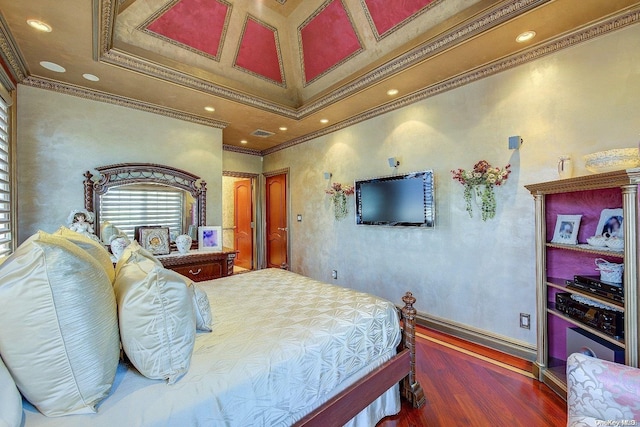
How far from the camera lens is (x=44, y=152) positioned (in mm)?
2812

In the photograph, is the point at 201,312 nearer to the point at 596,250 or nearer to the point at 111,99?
the point at 596,250

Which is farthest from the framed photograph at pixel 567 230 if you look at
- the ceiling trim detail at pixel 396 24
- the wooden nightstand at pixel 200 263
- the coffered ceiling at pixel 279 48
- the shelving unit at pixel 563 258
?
the wooden nightstand at pixel 200 263

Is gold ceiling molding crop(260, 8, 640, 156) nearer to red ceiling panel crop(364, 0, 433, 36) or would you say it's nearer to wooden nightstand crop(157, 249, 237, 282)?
red ceiling panel crop(364, 0, 433, 36)

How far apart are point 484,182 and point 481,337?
1.57 metres

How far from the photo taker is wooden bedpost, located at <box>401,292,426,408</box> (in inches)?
74.3

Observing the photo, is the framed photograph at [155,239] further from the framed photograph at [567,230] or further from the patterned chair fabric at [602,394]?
the framed photograph at [567,230]

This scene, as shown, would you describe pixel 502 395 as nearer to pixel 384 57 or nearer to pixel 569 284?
pixel 569 284

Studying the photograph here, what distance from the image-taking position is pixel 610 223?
1959 millimetres

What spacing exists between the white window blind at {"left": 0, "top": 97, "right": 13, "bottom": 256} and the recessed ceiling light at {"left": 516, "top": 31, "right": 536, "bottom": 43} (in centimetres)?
433

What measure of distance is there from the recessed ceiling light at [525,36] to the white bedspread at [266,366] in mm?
2428

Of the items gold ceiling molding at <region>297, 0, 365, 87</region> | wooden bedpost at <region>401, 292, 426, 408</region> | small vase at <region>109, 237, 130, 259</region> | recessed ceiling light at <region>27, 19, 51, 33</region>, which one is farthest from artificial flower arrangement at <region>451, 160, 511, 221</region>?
recessed ceiling light at <region>27, 19, 51, 33</region>

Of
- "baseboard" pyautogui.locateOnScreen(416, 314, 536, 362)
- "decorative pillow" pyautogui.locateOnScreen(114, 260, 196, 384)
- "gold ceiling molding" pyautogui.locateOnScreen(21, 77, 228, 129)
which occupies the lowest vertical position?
"baseboard" pyautogui.locateOnScreen(416, 314, 536, 362)

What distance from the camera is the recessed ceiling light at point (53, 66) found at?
2524mm

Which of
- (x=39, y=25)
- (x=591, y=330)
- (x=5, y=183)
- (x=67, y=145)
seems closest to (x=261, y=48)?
(x=39, y=25)
